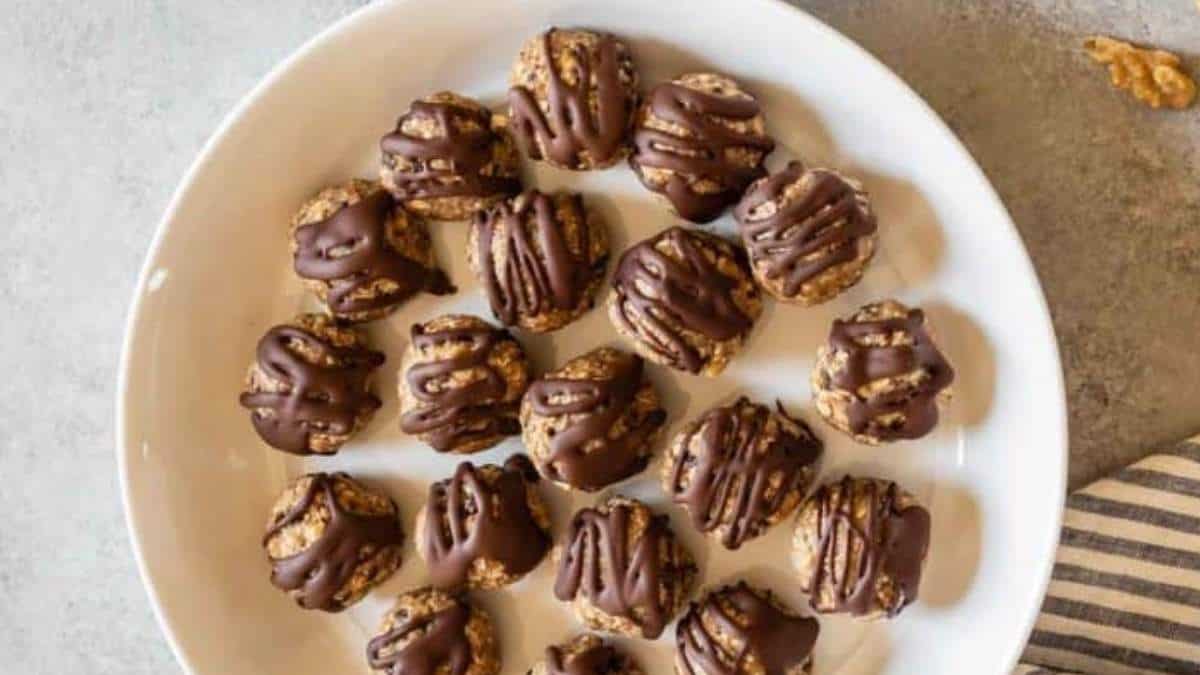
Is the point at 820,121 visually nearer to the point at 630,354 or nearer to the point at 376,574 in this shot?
the point at 630,354

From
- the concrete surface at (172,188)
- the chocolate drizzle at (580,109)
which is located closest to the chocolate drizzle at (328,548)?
the concrete surface at (172,188)

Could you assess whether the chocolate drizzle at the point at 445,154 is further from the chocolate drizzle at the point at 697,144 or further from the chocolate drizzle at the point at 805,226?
the chocolate drizzle at the point at 805,226

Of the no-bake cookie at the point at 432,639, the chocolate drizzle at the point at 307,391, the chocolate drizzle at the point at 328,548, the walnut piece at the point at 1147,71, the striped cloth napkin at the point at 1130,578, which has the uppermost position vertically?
the walnut piece at the point at 1147,71

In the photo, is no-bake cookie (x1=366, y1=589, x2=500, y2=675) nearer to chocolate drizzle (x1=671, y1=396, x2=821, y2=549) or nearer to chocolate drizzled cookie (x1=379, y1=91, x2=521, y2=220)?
chocolate drizzle (x1=671, y1=396, x2=821, y2=549)

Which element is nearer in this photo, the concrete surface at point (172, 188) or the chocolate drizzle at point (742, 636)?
the chocolate drizzle at point (742, 636)

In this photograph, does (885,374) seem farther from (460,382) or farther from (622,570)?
(460,382)
